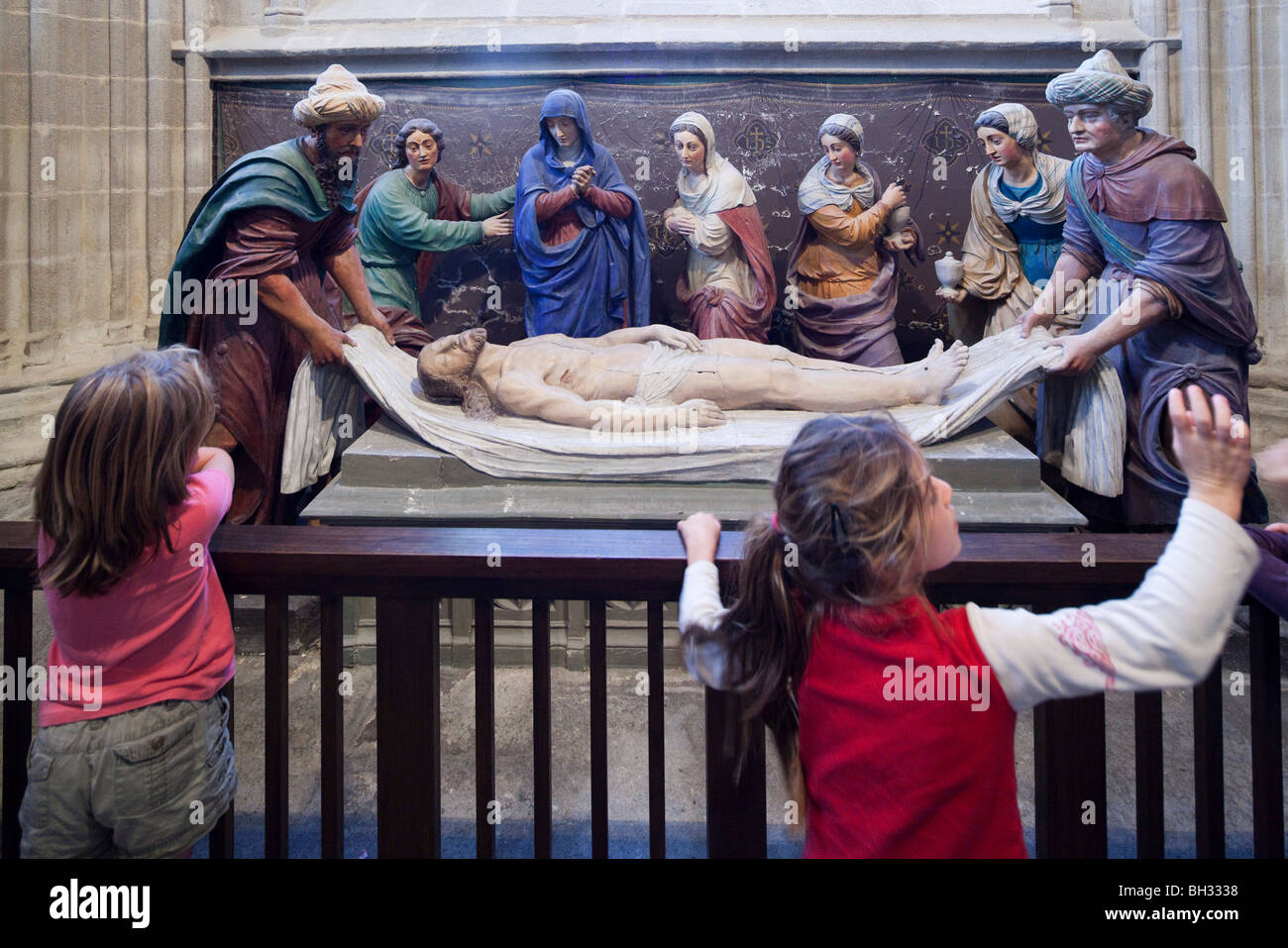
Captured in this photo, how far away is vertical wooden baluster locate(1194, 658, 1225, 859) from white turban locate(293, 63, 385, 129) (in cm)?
320

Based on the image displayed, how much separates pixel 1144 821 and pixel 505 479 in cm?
239

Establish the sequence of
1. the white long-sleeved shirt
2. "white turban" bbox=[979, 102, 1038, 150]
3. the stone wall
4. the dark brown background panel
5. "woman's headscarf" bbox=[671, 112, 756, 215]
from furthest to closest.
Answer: the dark brown background panel, the stone wall, "woman's headscarf" bbox=[671, 112, 756, 215], "white turban" bbox=[979, 102, 1038, 150], the white long-sleeved shirt

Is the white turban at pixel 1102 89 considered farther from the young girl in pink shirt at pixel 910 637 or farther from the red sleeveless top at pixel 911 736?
the red sleeveless top at pixel 911 736

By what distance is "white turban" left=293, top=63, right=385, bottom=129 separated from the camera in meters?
3.67

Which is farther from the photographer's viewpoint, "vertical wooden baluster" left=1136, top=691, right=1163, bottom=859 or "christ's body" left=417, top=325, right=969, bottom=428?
"christ's body" left=417, top=325, right=969, bottom=428

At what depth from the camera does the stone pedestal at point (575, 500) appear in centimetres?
346

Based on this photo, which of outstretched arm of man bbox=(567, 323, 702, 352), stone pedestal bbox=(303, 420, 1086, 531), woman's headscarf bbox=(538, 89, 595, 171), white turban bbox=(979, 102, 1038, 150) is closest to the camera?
stone pedestal bbox=(303, 420, 1086, 531)

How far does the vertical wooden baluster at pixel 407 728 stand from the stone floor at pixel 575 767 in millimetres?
932

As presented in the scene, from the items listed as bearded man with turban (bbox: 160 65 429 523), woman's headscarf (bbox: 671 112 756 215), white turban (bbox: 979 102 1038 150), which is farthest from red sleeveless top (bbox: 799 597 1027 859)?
woman's headscarf (bbox: 671 112 756 215)

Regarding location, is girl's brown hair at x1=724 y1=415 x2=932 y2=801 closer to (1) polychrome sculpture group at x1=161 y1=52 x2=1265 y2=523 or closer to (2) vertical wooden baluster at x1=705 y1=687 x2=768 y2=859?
(2) vertical wooden baluster at x1=705 y1=687 x2=768 y2=859

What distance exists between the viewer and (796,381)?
12.7 feet

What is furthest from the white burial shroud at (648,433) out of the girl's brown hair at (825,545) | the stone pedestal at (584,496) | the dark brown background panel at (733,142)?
the girl's brown hair at (825,545)
